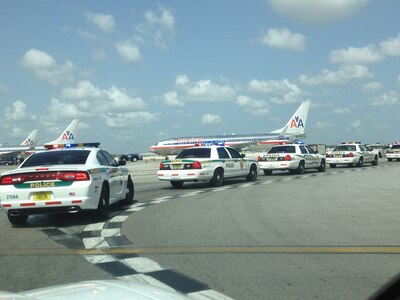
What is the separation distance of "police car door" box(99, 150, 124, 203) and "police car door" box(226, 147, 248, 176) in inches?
328

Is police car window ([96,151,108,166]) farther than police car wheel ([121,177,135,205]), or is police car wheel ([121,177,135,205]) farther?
police car wheel ([121,177,135,205])

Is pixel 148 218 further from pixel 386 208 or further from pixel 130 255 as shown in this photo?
pixel 386 208

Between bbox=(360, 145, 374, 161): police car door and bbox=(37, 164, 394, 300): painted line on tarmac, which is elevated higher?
bbox=(360, 145, 374, 161): police car door

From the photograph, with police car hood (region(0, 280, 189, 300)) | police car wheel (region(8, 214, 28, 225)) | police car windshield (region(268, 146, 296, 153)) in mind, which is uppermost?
police car windshield (region(268, 146, 296, 153))

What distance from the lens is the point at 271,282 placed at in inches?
219

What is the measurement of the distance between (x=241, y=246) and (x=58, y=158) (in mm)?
5288

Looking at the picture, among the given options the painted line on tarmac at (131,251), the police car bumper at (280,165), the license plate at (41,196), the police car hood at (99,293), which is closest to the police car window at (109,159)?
the painted line on tarmac at (131,251)

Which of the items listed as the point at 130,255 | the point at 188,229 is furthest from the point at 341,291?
the point at 188,229

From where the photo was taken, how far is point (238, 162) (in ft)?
68.5

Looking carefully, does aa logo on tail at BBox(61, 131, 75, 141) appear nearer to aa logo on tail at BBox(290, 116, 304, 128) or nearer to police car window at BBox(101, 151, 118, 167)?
aa logo on tail at BBox(290, 116, 304, 128)

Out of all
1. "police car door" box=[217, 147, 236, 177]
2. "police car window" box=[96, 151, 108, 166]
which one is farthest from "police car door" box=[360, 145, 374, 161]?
"police car window" box=[96, 151, 108, 166]

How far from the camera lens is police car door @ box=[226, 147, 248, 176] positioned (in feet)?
67.4

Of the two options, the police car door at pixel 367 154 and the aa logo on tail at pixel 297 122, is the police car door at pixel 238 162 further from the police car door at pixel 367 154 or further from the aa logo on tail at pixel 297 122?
the aa logo on tail at pixel 297 122

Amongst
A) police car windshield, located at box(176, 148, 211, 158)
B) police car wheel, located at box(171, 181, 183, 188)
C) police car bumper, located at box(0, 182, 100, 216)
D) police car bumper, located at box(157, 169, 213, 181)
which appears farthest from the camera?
police car wheel, located at box(171, 181, 183, 188)
